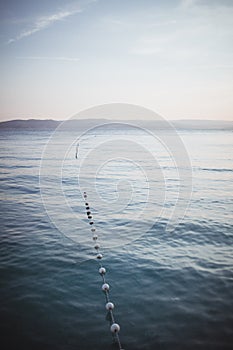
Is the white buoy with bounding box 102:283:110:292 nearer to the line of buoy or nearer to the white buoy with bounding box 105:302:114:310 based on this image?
the line of buoy

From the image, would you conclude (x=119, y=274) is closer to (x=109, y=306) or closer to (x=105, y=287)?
(x=105, y=287)

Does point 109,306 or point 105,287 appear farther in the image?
point 105,287

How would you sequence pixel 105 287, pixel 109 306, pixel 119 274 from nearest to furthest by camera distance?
1. pixel 109 306
2. pixel 105 287
3. pixel 119 274

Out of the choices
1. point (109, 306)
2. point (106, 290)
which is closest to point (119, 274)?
point (106, 290)

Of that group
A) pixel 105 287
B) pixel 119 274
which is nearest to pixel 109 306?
pixel 105 287

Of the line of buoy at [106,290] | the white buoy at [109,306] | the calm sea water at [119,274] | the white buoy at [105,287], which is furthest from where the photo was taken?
the white buoy at [105,287]

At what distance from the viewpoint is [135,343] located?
609 cm

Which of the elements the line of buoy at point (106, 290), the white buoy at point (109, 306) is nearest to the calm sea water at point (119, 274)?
the line of buoy at point (106, 290)

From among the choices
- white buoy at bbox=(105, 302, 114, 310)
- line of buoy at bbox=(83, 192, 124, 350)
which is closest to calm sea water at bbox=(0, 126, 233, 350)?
line of buoy at bbox=(83, 192, 124, 350)

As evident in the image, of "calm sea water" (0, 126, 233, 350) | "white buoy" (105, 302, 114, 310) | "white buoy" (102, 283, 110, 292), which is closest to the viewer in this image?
"calm sea water" (0, 126, 233, 350)

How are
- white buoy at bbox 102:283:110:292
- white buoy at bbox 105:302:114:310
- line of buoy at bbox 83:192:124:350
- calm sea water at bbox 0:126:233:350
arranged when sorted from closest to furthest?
line of buoy at bbox 83:192:124:350
calm sea water at bbox 0:126:233:350
white buoy at bbox 105:302:114:310
white buoy at bbox 102:283:110:292

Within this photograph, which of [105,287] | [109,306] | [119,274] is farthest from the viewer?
[119,274]

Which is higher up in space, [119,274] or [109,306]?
[109,306]

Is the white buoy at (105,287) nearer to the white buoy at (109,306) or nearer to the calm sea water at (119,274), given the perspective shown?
the calm sea water at (119,274)
